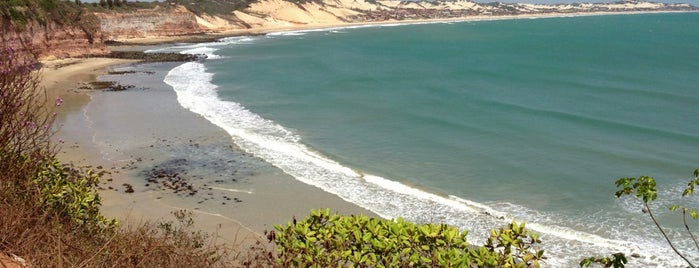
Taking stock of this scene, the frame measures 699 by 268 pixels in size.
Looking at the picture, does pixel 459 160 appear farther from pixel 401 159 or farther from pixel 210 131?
pixel 210 131

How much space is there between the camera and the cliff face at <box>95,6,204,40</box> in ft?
248

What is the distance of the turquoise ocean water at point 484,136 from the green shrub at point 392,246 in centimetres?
561

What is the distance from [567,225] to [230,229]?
7.51 meters

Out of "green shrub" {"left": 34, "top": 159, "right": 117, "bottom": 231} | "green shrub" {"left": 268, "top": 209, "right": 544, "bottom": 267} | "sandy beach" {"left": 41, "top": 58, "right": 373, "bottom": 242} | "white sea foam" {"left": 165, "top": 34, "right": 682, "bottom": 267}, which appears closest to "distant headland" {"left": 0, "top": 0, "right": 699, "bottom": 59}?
"green shrub" {"left": 34, "top": 159, "right": 117, "bottom": 231}

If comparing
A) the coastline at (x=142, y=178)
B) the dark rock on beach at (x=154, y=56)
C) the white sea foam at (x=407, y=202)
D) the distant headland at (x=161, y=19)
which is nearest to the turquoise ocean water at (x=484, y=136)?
the white sea foam at (x=407, y=202)

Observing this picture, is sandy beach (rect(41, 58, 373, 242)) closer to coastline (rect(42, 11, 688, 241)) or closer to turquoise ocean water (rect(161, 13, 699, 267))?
coastline (rect(42, 11, 688, 241))

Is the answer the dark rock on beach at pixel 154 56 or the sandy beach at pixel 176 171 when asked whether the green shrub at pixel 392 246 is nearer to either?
the sandy beach at pixel 176 171

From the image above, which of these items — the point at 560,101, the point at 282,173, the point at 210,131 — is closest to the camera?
the point at 282,173

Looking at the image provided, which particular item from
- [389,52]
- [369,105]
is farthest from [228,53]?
[369,105]

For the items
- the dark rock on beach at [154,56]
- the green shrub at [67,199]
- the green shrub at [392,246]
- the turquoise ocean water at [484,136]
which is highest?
the green shrub at [392,246]

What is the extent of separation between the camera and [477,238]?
39.9ft

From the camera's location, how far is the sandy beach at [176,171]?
43.9 ft

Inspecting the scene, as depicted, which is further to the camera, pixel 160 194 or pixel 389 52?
pixel 389 52

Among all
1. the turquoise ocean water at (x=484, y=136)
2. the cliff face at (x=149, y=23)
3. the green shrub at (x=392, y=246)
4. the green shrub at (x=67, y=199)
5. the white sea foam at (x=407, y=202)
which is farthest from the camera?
the cliff face at (x=149, y=23)
